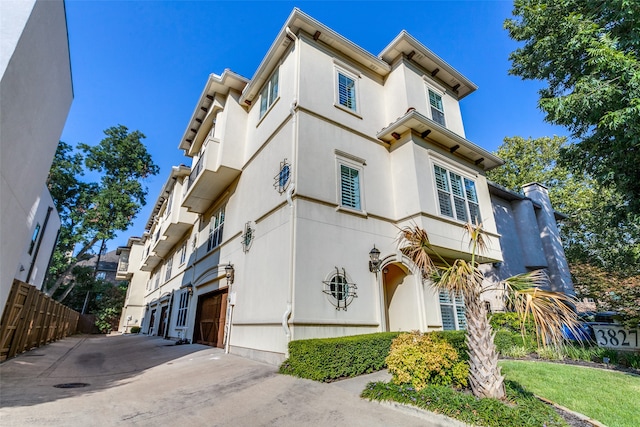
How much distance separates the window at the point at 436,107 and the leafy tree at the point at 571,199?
1266 centimetres

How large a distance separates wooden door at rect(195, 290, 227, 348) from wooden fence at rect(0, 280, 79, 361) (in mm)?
6010

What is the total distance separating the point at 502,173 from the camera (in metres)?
25.8

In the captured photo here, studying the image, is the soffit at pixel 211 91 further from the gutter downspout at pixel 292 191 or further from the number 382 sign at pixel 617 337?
the number 382 sign at pixel 617 337

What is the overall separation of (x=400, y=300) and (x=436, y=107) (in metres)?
8.51

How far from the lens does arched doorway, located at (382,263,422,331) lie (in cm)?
949

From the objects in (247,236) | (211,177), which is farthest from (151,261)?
(247,236)

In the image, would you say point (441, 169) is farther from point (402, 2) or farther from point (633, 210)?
point (402, 2)

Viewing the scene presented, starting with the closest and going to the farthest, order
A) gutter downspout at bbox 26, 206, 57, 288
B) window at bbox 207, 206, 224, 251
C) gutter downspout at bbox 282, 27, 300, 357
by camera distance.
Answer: gutter downspout at bbox 282, 27, 300, 357 → window at bbox 207, 206, 224, 251 → gutter downspout at bbox 26, 206, 57, 288

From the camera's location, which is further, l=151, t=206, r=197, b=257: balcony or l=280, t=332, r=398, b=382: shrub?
l=151, t=206, r=197, b=257: balcony

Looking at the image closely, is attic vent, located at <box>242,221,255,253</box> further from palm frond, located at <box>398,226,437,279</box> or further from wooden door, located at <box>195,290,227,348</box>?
palm frond, located at <box>398,226,437,279</box>

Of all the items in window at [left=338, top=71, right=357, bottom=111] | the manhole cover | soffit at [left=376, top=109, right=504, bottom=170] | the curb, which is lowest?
the curb

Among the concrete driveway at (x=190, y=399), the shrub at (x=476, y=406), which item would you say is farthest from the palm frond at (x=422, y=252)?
the concrete driveway at (x=190, y=399)

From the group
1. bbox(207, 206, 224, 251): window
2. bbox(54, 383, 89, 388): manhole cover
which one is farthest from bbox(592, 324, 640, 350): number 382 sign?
bbox(207, 206, 224, 251): window

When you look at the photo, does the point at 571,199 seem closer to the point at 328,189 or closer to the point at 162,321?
the point at 328,189
